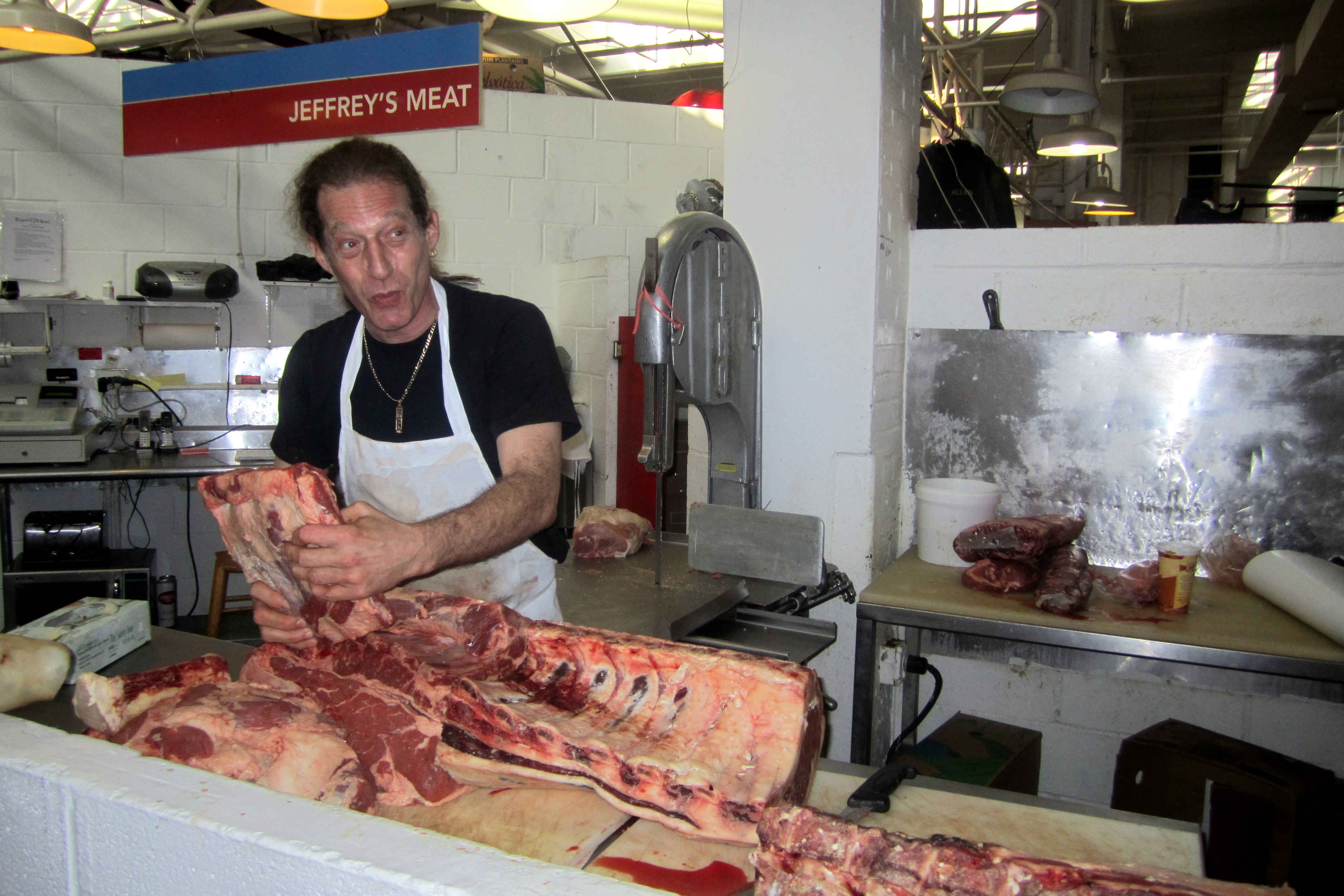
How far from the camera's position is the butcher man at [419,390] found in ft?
6.44

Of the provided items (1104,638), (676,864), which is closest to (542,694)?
(676,864)

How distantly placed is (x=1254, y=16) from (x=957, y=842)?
362 inches

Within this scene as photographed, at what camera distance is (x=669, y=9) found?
17.0 ft

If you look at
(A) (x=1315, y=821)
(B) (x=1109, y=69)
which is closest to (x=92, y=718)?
(A) (x=1315, y=821)

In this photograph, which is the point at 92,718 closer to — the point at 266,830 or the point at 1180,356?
the point at 266,830

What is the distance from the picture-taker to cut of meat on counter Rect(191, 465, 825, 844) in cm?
125

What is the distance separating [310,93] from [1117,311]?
4603mm

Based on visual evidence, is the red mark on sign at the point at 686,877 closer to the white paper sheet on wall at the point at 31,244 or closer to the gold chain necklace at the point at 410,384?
the gold chain necklace at the point at 410,384

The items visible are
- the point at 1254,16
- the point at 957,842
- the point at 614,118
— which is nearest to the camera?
the point at 957,842

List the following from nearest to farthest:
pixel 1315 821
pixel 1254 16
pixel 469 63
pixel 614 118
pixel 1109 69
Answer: pixel 1315 821
pixel 469 63
pixel 614 118
pixel 1254 16
pixel 1109 69

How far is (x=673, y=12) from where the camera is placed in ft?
17.1

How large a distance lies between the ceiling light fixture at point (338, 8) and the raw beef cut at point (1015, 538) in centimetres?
284

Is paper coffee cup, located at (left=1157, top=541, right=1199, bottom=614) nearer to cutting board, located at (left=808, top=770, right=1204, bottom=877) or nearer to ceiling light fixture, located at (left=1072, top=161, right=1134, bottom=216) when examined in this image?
cutting board, located at (left=808, top=770, right=1204, bottom=877)

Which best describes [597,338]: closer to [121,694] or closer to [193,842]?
[121,694]
